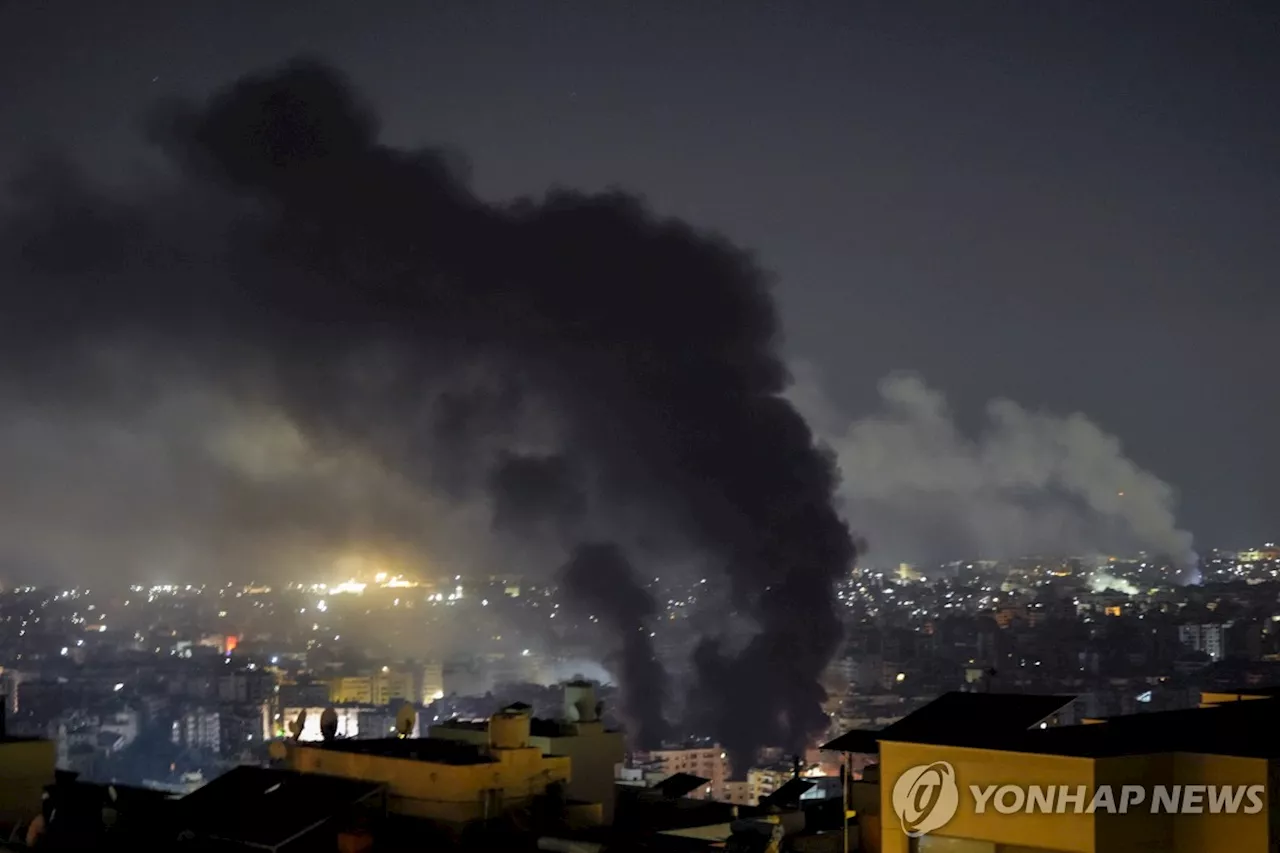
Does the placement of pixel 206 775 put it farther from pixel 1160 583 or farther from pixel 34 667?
pixel 1160 583

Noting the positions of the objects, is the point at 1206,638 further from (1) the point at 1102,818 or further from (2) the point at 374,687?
(1) the point at 1102,818

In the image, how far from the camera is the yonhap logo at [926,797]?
363 inches

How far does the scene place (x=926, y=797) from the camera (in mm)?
9344

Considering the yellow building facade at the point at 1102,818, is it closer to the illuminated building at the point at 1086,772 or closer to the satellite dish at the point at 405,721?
the illuminated building at the point at 1086,772

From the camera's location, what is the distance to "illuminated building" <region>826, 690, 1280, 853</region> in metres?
8.53

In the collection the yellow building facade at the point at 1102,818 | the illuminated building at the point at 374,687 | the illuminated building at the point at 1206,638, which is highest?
the illuminated building at the point at 1206,638

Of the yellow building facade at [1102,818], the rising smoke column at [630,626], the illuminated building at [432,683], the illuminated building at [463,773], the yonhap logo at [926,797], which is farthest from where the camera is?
the illuminated building at [432,683]

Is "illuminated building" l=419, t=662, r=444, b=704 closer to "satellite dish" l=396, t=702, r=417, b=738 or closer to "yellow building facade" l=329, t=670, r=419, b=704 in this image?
"yellow building facade" l=329, t=670, r=419, b=704

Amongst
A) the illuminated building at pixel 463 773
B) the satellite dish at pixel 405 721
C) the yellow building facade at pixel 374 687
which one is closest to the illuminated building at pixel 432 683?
the yellow building facade at pixel 374 687

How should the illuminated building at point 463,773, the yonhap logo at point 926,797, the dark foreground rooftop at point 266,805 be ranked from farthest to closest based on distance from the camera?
1. the illuminated building at point 463,773
2. the dark foreground rooftop at point 266,805
3. the yonhap logo at point 926,797

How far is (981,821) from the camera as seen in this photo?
9047mm

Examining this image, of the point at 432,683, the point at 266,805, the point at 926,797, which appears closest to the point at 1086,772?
the point at 926,797

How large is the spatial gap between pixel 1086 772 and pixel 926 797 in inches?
40.6

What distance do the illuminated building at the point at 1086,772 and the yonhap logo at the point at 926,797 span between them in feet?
0.07
